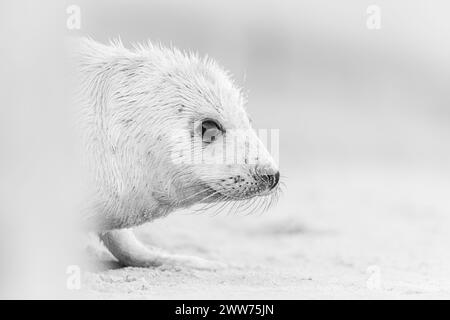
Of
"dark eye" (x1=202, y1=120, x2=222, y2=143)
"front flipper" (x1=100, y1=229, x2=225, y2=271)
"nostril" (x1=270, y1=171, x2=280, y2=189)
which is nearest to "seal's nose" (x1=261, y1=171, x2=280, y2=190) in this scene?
"nostril" (x1=270, y1=171, x2=280, y2=189)

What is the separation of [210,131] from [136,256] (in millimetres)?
615

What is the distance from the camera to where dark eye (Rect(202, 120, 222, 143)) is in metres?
2.38

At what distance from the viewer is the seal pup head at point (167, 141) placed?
2361mm

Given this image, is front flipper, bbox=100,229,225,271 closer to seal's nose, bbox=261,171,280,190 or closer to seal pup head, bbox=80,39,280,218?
seal pup head, bbox=80,39,280,218

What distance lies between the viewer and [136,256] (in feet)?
9.16

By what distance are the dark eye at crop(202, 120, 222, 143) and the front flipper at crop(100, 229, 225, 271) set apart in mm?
553

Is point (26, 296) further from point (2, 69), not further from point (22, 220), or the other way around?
point (2, 69)

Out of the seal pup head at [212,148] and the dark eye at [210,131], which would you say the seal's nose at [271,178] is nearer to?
the seal pup head at [212,148]

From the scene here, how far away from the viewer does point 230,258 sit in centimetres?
331

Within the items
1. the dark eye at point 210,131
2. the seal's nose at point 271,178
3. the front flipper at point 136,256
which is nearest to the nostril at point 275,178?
the seal's nose at point 271,178

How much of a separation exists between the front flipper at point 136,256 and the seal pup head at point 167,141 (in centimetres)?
35
